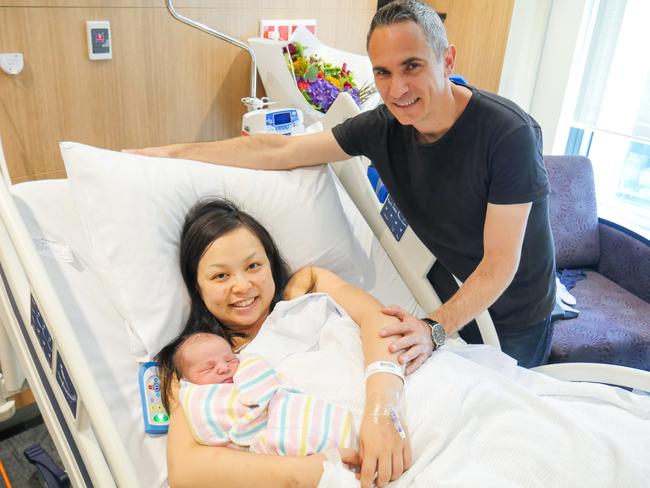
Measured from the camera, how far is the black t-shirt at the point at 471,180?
1.44m

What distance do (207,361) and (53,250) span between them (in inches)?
22.7

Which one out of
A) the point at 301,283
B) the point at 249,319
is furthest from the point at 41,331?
the point at 301,283

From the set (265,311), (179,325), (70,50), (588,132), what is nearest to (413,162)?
(265,311)

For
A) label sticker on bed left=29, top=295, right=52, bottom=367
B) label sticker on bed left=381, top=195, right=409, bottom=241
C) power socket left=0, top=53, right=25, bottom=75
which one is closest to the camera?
label sticker on bed left=29, top=295, right=52, bottom=367

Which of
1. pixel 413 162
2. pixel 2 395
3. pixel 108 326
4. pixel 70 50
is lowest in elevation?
pixel 2 395

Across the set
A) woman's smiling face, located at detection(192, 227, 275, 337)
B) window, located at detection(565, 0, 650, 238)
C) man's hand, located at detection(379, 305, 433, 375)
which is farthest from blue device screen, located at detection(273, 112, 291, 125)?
window, located at detection(565, 0, 650, 238)

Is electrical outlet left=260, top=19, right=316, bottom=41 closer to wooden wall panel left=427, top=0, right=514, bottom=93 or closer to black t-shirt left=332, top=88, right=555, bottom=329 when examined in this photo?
wooden wall panel left=427, top=0, right=514, bottom=93

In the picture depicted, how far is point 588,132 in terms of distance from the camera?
3.81 m

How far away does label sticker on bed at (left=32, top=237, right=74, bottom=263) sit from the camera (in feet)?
5.00

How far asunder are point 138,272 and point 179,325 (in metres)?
0.17

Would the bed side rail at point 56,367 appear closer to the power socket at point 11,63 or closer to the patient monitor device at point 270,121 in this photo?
the power socket at point 11,63

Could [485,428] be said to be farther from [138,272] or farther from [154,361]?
[138,272]

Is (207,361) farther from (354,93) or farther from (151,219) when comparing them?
(354,93)

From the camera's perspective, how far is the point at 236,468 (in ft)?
3.49
